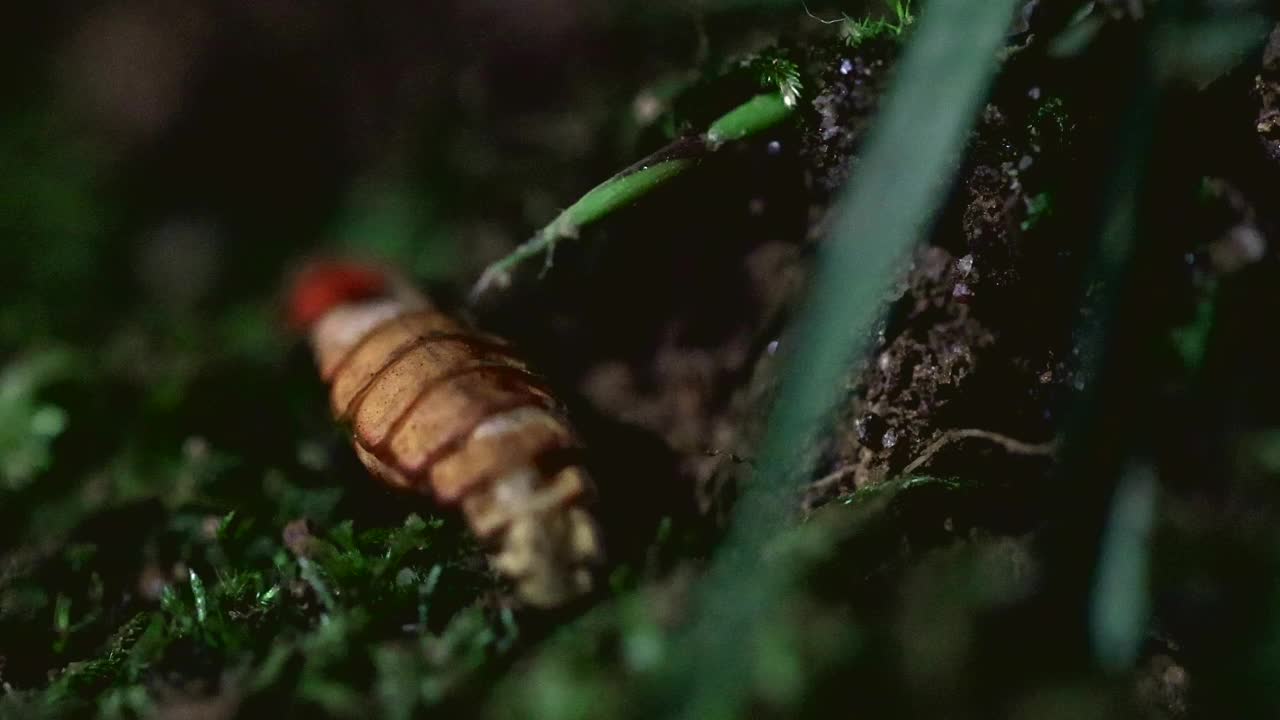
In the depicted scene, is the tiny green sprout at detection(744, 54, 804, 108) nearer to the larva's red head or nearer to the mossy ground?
the mossy ground

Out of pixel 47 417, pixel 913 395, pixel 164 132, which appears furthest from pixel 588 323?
pixel 164 132

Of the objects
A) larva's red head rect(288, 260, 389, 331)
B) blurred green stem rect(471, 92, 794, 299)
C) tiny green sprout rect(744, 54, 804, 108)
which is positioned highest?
tiny green sprout rect(744, 54, 804, 108)

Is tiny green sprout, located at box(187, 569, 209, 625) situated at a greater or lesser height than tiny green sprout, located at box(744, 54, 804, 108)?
lesser

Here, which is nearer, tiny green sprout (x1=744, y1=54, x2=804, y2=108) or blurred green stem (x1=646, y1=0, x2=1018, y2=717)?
blurred green stem (x1=646, y1=0, x2=1018, y2=717)

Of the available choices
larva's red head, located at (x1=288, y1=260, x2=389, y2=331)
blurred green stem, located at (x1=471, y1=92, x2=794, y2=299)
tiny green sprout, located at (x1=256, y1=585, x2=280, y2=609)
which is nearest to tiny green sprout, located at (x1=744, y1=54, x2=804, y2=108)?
blurred green stem, located at (x1=471, y1=92, x2=794, y2=299)

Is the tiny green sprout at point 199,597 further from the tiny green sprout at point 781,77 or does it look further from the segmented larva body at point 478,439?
the tiny green sprout at point 781,77

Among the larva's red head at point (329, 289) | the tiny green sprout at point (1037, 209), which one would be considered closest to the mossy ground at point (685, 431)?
the tiny green sprout at point (1037, 209)

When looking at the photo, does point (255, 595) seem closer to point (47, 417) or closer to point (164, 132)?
point (47, 417)
